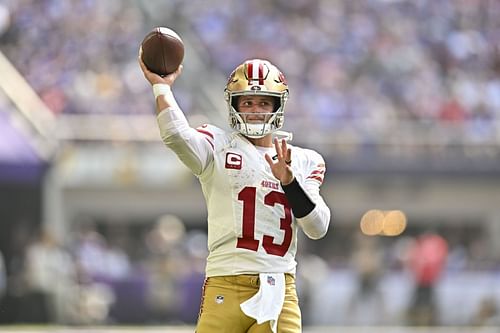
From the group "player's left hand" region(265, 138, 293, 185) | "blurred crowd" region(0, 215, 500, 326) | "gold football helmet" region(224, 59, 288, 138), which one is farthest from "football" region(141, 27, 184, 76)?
"blurred crowd" region(0, 215, 500, 326)

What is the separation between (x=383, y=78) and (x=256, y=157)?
12.8 m

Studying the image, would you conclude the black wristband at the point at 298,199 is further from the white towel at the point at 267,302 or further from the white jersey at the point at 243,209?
the white towel at the point at 267,302

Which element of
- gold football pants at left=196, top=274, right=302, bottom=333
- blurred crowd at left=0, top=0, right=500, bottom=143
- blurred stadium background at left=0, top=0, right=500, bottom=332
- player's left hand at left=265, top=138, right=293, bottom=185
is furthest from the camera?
blurred crowd at left=0, top=0, right=500, bottom=143

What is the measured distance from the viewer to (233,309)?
4727 millimetres

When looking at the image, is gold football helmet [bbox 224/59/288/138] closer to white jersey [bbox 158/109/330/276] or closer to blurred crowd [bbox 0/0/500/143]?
white jersey [bbox 158/109/330/276]

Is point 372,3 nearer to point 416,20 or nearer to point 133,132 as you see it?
point 416,20

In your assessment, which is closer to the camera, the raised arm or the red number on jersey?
the raised arm

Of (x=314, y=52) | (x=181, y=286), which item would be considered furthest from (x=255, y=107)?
(x=314, y=52)

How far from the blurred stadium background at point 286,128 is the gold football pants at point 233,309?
308 inches

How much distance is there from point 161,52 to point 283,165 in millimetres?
658

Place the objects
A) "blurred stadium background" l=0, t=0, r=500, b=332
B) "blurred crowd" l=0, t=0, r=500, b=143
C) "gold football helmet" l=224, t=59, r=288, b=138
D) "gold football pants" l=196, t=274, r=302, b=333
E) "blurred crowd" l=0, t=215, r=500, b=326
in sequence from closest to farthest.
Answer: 1. "gold football pants" l=196, t=274, r=302, b=333
2. "gold football helmet" l=224, t=59, r=288, b=138
3. "blurred crowd" l=0, t=215, r=500, b=326
4. "blurred stadium background" l=0, t=0, r=500, b=332
5. "blurred crowd" l=0, t=0, r=500, b=143

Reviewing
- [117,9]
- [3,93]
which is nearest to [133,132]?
[3,93]

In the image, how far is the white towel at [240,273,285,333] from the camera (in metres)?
4.67

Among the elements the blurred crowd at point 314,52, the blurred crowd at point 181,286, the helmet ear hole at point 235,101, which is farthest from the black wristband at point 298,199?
the blurred crowd at point 314,52
